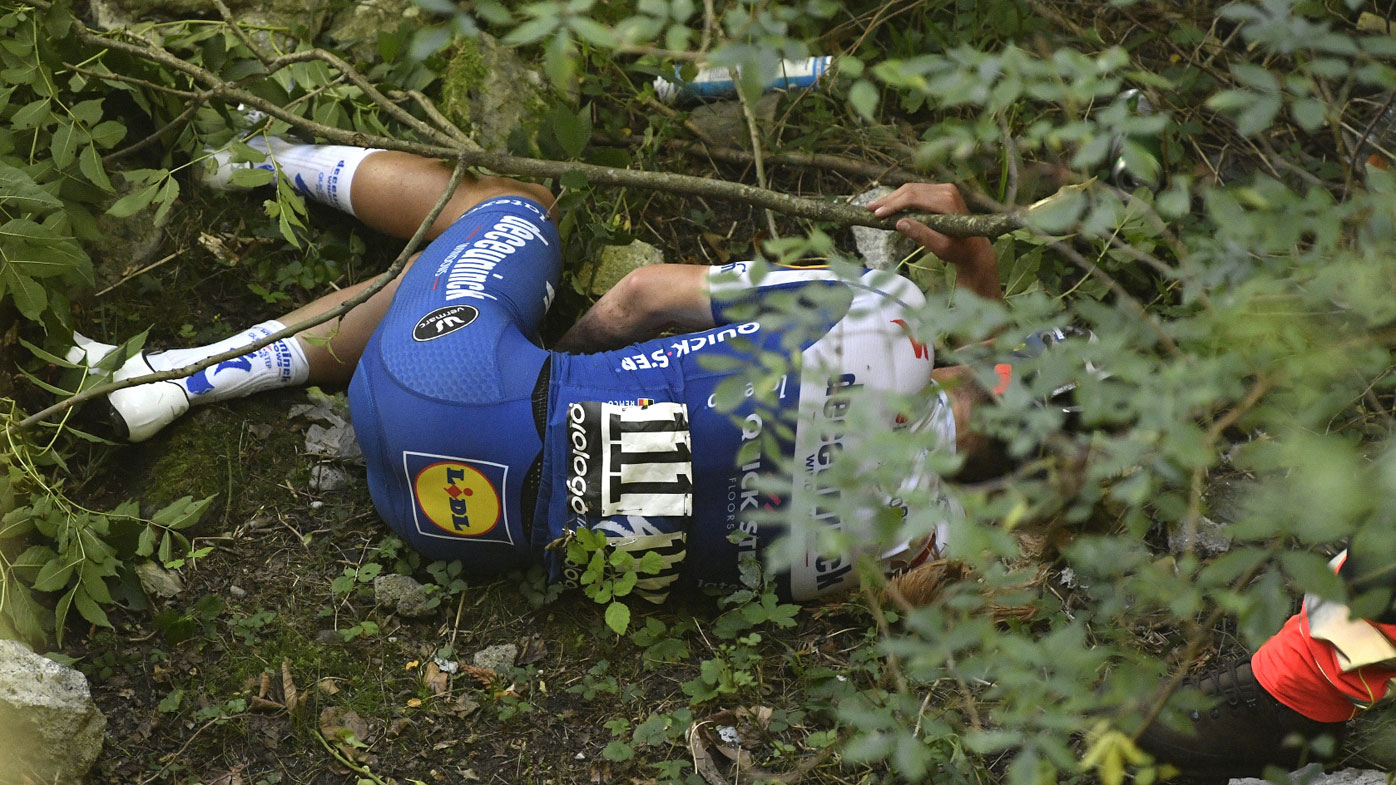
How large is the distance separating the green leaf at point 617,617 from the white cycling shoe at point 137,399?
1126mm

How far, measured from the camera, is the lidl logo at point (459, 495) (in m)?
2.19

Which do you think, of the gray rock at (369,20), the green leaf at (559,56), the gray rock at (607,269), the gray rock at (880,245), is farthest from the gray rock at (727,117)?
the green leaf at (559,56)

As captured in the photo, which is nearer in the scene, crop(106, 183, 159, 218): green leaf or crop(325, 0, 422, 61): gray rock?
crop(106, 183, 159, 218): green leaf

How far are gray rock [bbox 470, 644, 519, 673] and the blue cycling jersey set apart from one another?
18cm

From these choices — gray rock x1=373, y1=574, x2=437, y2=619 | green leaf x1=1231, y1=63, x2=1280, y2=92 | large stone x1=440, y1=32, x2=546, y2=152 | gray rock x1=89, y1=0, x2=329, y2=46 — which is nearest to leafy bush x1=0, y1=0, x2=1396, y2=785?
green leaf x1=1231, y1=63, x2=1280, y2=92

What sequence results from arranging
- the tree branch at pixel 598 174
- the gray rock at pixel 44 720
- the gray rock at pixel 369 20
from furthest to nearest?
the gray rock at pixel 369 20 → the tree branch at pixel 598 174 → the gray rock at pixel 44 720

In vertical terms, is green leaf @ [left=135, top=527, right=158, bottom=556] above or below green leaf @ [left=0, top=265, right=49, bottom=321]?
below

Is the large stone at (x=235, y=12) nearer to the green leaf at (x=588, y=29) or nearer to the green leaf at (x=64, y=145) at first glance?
the green leaf at (x=64, y=145)

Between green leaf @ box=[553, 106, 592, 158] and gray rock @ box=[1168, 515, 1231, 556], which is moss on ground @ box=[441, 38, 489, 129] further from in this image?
gray rock @ box=[1168, 515, 1231, 556]

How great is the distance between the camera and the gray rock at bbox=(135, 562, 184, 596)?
87.6 inches

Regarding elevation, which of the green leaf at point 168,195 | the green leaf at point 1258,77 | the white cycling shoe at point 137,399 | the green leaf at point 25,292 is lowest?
the white cycling shoe at point 137,399

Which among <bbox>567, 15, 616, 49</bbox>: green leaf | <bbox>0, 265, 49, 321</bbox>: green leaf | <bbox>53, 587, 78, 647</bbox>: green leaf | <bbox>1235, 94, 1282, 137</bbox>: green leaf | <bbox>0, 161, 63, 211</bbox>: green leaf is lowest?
<bbox>53, 587, 78, 647</bbox>: green leaf

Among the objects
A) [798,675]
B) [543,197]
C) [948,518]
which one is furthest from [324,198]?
[948,518]

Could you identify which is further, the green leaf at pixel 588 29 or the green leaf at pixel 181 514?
the green leaf at pixel 181 514
